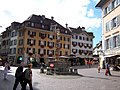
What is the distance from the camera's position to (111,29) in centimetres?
3334

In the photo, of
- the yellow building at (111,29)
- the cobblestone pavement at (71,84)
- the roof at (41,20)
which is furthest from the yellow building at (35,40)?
the cobblestone pavement at (71,84)

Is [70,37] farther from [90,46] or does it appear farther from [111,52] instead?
[111,52]

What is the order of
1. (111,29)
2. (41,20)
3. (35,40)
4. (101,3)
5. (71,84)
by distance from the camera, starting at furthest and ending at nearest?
(41,20)
(35,40)
(101,3)
(111,29)
(71,84)

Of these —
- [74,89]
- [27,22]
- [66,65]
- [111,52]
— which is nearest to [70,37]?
[27,22]

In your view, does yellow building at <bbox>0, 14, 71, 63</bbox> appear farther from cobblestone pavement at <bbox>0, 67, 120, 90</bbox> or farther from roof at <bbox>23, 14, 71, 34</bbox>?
cobblestone pavement at <bbox>0, 67, 120, 90</bbox>

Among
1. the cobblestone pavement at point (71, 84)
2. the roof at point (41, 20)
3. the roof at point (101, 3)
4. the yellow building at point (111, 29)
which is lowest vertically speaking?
the cobblestone pavement at point (71, 84)

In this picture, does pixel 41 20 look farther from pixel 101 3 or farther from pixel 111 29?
pixel 111 29

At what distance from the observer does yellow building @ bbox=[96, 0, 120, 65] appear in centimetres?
3111

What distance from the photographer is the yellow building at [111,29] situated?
3111 cm

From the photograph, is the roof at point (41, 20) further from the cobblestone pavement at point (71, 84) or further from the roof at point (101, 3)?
the cobblestone pavement at point (71, 84)

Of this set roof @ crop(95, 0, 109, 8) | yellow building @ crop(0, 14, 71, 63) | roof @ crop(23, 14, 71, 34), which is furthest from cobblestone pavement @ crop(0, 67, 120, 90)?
roof @ crop(23, 14, 71, 34)

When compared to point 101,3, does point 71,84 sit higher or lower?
lower

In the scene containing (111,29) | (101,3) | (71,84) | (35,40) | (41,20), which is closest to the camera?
(71,84)

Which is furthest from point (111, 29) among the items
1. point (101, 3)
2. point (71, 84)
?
point (71, 84)
